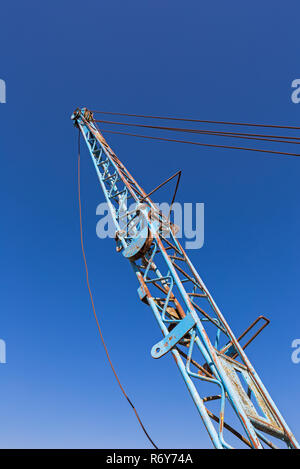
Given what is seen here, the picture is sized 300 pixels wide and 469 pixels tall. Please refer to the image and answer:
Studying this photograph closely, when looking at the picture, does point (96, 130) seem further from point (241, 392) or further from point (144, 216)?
point (241, 392)

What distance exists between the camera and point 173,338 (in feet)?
22.5

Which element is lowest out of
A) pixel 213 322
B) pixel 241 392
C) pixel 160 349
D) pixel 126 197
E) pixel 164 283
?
pixel 241 392

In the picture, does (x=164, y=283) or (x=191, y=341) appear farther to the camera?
(x=164, y=283)

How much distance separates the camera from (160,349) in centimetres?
691

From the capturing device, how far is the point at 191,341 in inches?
265

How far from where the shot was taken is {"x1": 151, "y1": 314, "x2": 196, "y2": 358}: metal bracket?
6.76 m

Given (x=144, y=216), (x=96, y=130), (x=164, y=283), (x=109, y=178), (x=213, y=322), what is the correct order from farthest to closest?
(x=96, y=130) < (x=109, y=178) < (x=144, y=216) < (x=164, y=283) < (x=213, y=322)

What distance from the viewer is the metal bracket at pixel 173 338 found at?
22.2 ft
